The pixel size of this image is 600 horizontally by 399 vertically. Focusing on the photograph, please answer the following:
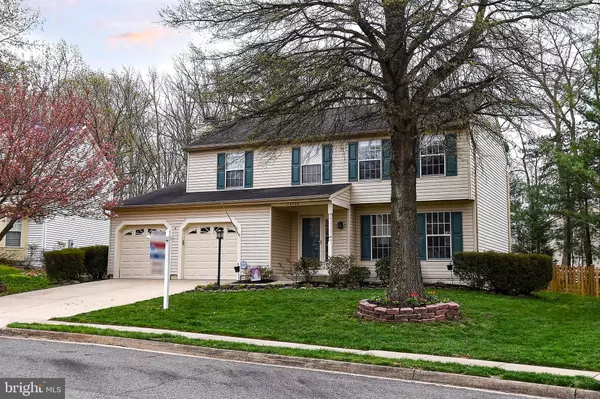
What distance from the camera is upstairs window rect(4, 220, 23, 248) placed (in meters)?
28.5

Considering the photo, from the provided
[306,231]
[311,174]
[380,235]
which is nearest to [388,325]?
[380,235]

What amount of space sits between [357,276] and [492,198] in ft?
20.8

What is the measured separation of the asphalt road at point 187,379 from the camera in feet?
20.8

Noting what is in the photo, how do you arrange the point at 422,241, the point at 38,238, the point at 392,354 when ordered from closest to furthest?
1. the point at 392,354
2. the point at 422,241
3. the point at 38,238

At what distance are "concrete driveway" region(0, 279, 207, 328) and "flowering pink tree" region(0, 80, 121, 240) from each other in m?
2.48

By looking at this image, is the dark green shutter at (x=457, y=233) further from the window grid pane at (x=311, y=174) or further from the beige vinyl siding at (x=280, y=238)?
the beige vinyl siding at (x=280, y=238)

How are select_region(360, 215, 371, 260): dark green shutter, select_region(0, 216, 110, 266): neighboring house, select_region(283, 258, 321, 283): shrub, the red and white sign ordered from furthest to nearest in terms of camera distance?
1. select_region(0, 216, 110, 266): neighboring house
2. select_region(360, 215, 371, 260): dark green shutter
3. select_region(283, 258, 321, 283): shrub
4. the red and white sign

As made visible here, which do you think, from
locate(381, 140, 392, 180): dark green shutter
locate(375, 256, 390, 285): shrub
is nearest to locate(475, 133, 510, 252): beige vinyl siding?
locate(381, 140, 392, 180): dark green shutter

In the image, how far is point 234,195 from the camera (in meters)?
20.9

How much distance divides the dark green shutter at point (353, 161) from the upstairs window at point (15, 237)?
17.6 m

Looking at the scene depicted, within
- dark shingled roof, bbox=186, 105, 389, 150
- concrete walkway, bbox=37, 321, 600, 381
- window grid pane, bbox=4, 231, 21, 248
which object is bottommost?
concrete walkway, bbox=37, 321, 600, 381

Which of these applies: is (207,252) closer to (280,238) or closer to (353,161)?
(280,238)

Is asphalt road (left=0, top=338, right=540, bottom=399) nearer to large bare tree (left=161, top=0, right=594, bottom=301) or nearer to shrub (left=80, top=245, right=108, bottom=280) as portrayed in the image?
large bare tree (left=161, top=0, right=594, bottom=301)

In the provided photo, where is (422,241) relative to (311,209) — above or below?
below
